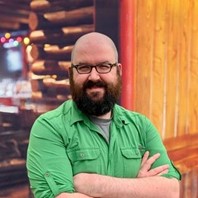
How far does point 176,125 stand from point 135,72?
2.44 feet

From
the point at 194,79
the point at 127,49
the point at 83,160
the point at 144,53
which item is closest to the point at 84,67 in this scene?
the point at 83,160

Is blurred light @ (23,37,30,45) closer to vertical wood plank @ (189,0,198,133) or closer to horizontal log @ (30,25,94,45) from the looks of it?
horizontal log @ (30,25,94,45)

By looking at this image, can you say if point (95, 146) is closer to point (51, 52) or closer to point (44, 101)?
point (44, 101)

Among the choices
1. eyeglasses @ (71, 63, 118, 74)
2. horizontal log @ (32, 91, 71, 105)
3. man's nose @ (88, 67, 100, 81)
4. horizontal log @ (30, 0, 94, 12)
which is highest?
horizontal log @ (30, 0, 94, 12)

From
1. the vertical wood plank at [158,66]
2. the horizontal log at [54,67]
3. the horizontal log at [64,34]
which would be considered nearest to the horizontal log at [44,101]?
the horizontal log at [54,67]

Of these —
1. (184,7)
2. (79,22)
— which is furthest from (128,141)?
(184,7)

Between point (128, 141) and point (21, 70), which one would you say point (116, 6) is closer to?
point (21, 70)

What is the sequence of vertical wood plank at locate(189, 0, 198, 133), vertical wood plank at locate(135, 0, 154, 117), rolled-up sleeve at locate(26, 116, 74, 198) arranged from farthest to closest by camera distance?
vertical wood plank at locate(189, 0, 198, 133) < vertical wood plank at locate(135, 0, 154, 117) < rolled-up sleeve at locate(26, 116, 74, 198)

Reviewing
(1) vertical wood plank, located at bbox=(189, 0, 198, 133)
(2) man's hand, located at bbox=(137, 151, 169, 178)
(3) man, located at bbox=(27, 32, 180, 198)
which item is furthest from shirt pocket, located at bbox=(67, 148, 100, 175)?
(1) vertical wood plank, located at bbox=(189, 0, 198, 133)

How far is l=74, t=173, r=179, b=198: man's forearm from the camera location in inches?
60.2

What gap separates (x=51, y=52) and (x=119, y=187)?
132 cm

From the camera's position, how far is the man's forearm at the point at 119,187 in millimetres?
1529

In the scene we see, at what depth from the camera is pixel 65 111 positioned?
1.65 metres

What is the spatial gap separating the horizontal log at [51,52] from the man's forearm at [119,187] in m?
1.22
